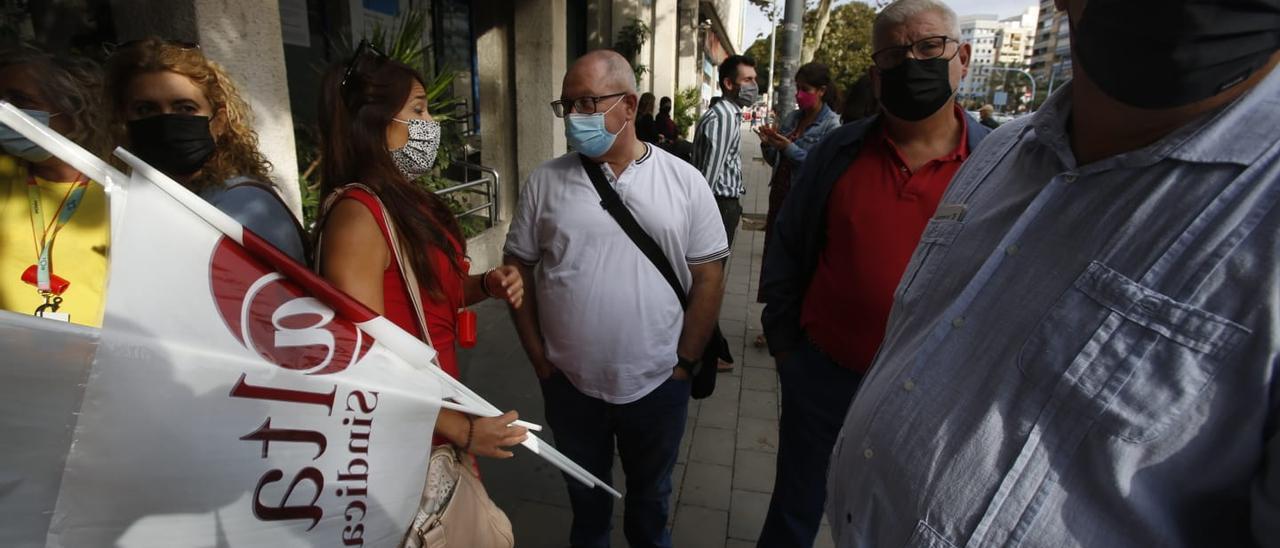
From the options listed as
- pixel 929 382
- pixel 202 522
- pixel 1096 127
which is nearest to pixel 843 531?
pixel 929 382

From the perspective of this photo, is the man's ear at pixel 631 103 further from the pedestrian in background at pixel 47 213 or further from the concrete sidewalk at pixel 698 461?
the concrete sidewalk at pixel 698 461

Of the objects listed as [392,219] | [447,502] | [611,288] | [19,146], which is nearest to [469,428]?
[447,502]

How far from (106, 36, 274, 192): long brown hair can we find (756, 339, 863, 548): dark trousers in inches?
73.0

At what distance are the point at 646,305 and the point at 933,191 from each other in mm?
973

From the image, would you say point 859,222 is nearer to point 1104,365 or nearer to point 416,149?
point 1104,365

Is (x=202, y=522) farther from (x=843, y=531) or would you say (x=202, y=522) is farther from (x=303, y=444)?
(x=843, y=531)

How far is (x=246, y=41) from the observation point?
3178 mm

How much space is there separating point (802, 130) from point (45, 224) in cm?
473

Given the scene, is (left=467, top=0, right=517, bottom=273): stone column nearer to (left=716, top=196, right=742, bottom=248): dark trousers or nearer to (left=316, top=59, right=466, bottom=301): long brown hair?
(left=716, top=196, right=742, bottom=248): dark trousers

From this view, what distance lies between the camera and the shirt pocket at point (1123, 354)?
766mm

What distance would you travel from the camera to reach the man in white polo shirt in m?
2.11

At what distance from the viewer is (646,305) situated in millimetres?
2145

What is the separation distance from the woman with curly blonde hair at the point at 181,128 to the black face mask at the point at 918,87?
1.89 metres

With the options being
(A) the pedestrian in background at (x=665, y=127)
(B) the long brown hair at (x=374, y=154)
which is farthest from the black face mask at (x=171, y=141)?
(A) the pedestrian in background at (x=665, y=127)
